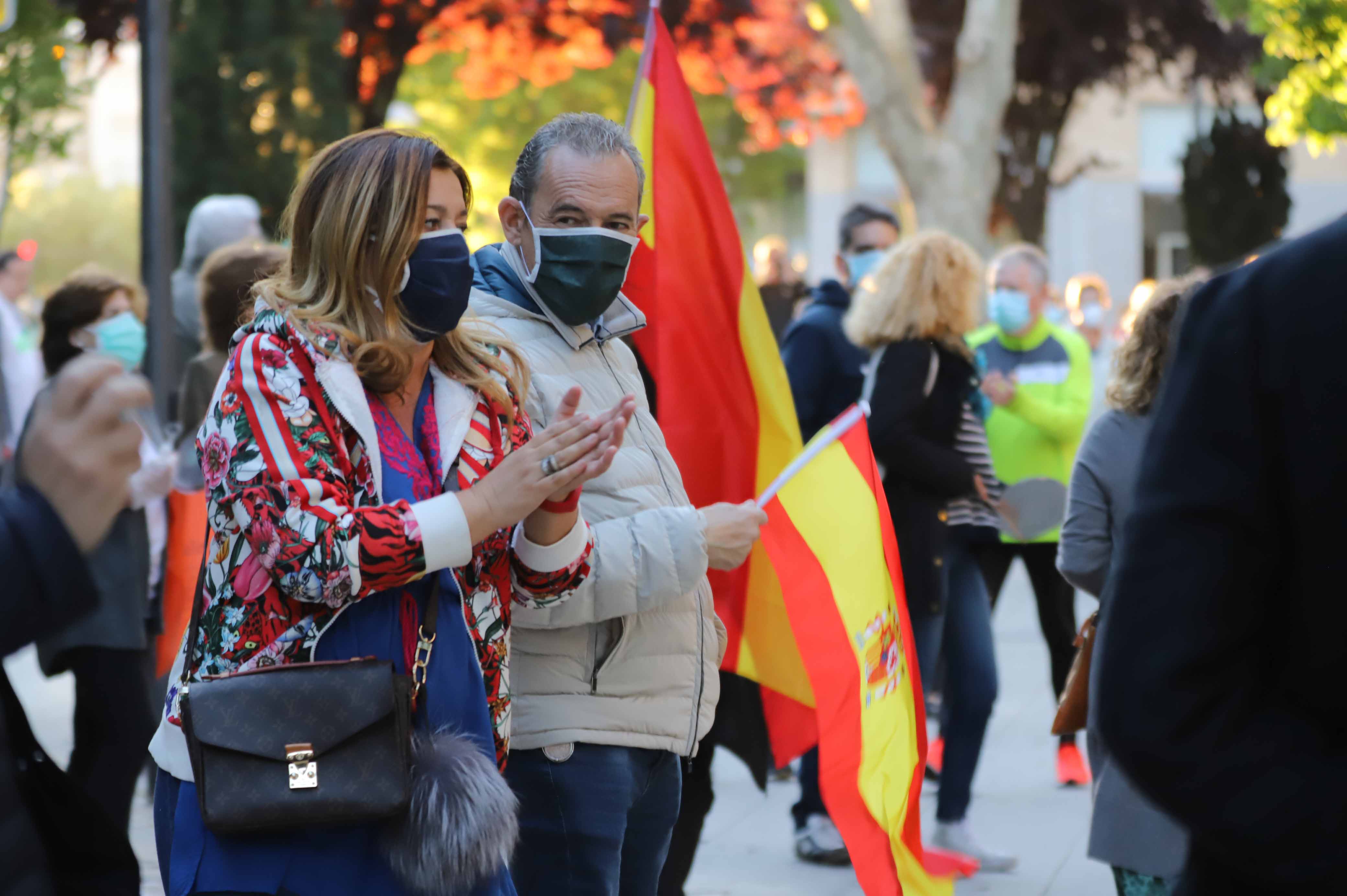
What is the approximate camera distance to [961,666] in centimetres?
573

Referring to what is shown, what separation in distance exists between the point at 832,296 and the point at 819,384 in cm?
35

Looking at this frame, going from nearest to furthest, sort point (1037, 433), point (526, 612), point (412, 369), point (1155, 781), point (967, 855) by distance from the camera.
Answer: point (1155, 781) < point (412, 369) < point (526, 612) < point (967, 855) < point (1037, 433)

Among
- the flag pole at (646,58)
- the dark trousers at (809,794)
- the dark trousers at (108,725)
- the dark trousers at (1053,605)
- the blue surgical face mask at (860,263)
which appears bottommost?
the dark trousers at (809,794)

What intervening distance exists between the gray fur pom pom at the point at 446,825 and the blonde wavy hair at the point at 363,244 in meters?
0.56

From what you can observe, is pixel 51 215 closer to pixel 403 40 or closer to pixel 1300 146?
pixel 1300 146

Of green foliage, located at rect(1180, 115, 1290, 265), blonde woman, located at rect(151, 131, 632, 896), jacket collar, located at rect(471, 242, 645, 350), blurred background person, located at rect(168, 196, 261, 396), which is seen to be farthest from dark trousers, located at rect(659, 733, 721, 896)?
green foliage, located at rect(1180, 115, 1290, 265)

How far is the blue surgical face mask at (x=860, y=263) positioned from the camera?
639cm

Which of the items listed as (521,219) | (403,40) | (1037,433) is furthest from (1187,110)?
(521,219)

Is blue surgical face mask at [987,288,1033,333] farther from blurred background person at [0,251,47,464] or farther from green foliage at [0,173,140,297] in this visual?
green foliage at [0,173,140,297]

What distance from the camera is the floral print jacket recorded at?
2.24 m

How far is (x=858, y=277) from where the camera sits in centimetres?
643

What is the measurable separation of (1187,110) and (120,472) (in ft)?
119

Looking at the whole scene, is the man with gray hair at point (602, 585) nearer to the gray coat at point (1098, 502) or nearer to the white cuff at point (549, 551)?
the white cuff at point (549, 551)

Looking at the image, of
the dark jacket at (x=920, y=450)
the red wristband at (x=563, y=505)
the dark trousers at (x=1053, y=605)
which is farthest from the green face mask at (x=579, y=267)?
the dark trousers at (x=1053, y=605)
